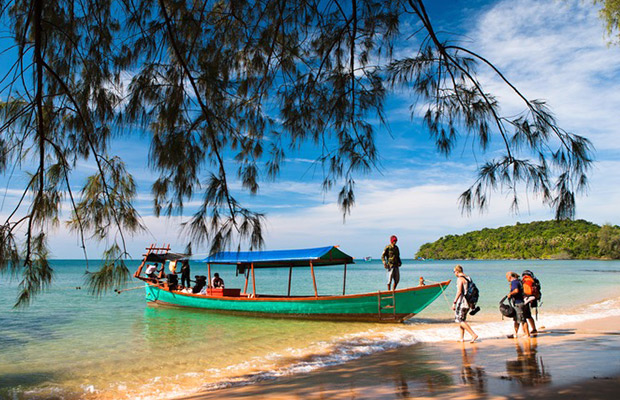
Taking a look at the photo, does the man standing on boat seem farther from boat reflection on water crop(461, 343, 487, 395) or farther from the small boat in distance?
boat reflection on water crop(461, 343, 487, 395)

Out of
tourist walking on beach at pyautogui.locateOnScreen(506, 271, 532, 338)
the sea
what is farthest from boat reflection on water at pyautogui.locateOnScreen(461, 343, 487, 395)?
the sea

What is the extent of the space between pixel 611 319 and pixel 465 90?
11.0 m

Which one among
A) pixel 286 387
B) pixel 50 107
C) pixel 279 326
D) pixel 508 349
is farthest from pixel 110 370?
pixel 508 349

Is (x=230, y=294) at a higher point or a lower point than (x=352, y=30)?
lower

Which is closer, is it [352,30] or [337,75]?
[352,30]

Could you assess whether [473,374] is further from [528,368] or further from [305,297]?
[305,297]

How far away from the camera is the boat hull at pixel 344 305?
11.1 metres

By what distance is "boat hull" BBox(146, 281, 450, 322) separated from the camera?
36.6ft

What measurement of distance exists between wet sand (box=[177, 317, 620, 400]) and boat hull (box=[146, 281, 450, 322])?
3.17 m

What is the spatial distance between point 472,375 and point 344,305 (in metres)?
6.48

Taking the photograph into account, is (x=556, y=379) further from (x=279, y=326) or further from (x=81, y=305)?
(x=81, y=305)

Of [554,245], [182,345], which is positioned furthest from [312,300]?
[554,245]

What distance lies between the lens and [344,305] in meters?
11.7

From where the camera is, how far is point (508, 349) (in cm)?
711
